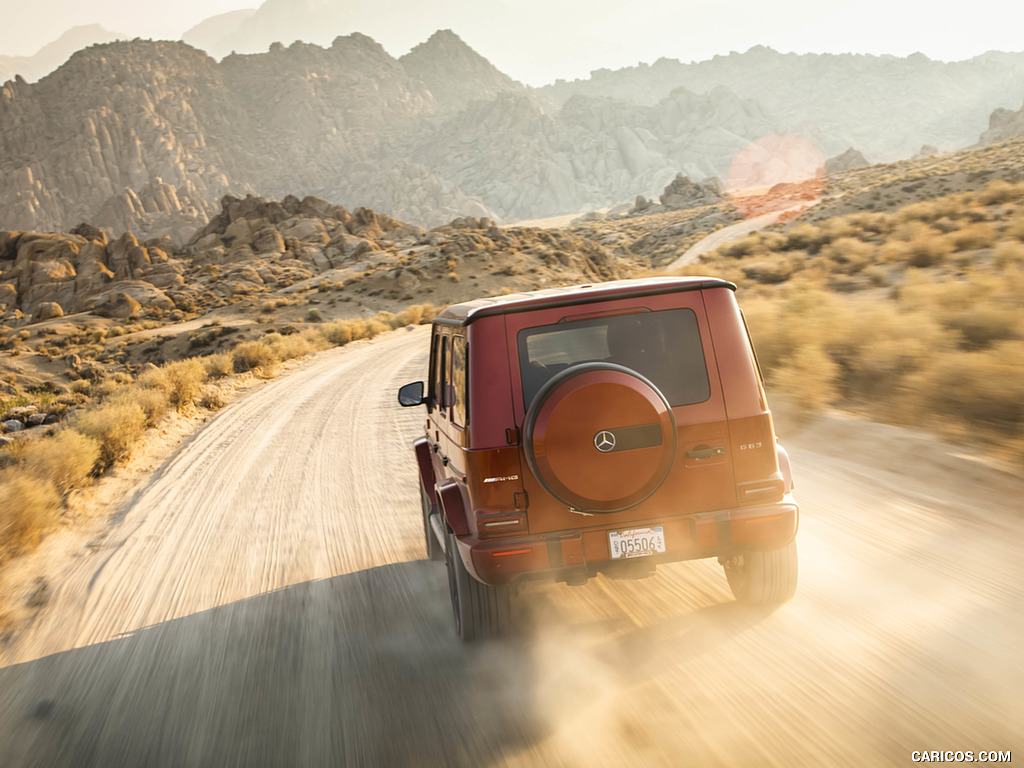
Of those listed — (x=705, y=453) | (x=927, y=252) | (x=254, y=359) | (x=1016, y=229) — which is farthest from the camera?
(x=254, y=359)

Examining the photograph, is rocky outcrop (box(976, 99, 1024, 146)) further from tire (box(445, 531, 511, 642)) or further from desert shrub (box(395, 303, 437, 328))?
tire (box(445, 531, 511, 642))

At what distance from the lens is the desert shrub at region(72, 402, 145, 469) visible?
9.81 meters

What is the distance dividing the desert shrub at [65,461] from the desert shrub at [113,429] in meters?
0.38

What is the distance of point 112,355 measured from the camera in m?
41.4

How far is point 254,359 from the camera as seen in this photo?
21.3 meters

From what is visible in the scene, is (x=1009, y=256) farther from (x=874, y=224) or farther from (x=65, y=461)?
(x=65, y=461)

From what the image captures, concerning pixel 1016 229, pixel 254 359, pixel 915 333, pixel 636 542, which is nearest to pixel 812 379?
pixel 915 333

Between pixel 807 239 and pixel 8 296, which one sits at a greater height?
pixel 8 296

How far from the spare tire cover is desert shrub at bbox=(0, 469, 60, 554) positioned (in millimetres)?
5634

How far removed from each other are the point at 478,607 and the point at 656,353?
1.60m

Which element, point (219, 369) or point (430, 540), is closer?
point (430, 540)

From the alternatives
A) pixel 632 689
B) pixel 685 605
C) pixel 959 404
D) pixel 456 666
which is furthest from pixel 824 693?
pixel 959 404

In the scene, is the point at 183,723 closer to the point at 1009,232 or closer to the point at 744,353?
the point at 744,353

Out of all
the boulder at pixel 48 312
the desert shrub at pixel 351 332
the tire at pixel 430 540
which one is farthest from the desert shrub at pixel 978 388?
the boulder at pixel 48 312
